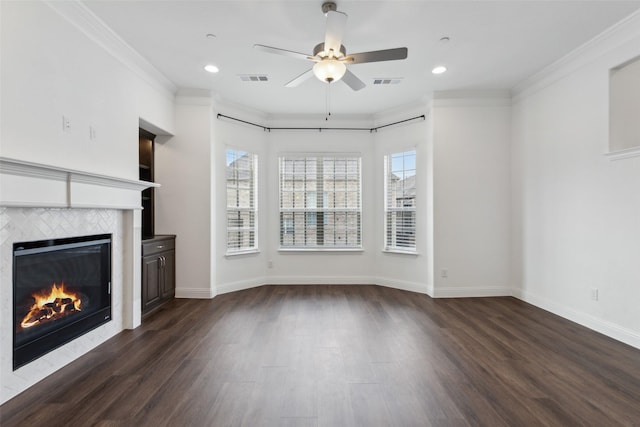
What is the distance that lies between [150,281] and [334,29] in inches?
141

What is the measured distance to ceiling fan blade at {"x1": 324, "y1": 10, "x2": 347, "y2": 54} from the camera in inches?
91.7

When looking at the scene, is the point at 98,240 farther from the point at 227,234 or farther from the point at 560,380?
the point at 560,380

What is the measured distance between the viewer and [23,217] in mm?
2305

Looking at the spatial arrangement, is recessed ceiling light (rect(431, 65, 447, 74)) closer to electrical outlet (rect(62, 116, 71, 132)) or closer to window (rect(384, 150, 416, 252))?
window (rect(384, 150, 416, 252))

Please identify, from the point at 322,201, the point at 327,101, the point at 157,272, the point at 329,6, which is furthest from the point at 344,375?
the point at 327,101

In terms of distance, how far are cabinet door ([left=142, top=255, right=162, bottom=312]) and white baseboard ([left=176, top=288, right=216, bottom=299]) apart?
522mm

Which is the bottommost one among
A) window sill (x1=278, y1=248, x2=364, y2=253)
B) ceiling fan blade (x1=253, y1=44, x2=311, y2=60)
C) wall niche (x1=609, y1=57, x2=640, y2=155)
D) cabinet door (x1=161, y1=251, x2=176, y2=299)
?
cabinet door (x1=161, y1=251, x2=176, y2=299)

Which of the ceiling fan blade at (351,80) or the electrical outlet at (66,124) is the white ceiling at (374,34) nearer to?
the ceiling fan blade at (351,80)

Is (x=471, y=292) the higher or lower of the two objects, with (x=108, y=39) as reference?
lower

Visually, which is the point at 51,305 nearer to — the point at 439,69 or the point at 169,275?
the point at 169,275

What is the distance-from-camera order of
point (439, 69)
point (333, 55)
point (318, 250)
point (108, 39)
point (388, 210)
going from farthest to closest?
point (318, 250), point (388, 210), point (439, 69), point (108, 39), point (333, 55)

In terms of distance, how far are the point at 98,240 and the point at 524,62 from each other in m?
5.18

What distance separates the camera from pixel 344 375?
2488 mm

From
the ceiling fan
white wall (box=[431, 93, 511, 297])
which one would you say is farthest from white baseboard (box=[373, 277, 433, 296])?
the ceiling fan
